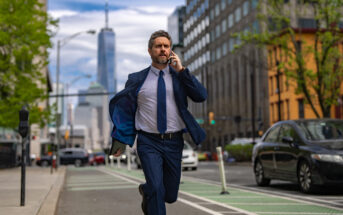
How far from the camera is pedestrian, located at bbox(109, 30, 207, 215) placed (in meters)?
5.13

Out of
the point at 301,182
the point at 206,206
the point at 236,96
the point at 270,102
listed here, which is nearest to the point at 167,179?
the point at 206,206

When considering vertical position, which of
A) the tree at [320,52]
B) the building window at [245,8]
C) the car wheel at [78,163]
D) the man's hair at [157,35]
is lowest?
the car wheel at [78,163]

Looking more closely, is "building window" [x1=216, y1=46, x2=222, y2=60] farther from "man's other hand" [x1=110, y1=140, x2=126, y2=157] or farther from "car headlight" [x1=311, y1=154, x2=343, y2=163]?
"man's other hand" [x1=110, y1=140, x2=126, y2=157]

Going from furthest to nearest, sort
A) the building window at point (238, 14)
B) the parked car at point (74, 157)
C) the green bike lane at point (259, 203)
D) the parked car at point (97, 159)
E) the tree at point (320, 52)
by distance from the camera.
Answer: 1. the building window at point (238, 14)
2. the parked car at point (97, 159)
3. the parked car at point (74, 157)
4. the tree at point (320, 52)
5. the green bike lane at point (259, 203)

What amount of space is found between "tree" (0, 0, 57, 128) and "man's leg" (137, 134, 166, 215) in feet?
84.7

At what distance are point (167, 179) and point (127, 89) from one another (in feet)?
2.95

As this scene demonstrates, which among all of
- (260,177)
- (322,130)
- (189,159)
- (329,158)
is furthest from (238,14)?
(329,158)

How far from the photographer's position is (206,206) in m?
9.88

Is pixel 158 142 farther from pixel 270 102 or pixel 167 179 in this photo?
pixel 270 102

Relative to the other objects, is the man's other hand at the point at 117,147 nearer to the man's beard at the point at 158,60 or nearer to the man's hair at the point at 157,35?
the man's beard at the point at 158,60

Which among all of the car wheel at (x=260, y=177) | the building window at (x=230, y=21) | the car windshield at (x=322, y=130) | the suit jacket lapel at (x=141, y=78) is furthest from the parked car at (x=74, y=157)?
the suit jacket lapel at (x=141, y=78)

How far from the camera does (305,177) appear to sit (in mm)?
12047

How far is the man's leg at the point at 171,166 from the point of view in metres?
5.21

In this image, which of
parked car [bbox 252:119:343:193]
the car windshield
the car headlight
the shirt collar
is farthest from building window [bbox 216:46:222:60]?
the shirt collar
